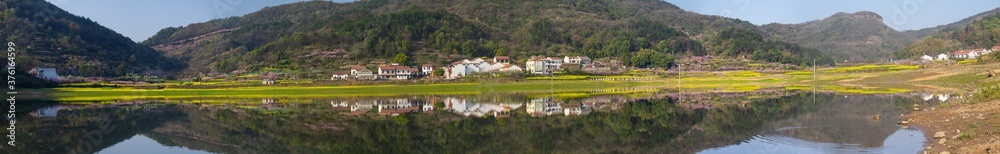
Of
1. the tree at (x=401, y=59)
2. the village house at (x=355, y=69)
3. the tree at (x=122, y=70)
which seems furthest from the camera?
the tree at (x=122, y=70)

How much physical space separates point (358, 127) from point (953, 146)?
15457 mm

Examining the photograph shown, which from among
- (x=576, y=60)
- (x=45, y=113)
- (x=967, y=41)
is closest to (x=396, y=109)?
(x=45, y=113)

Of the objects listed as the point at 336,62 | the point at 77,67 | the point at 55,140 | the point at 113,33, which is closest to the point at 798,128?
the point at 55,140

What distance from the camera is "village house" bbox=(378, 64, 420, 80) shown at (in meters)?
74.9

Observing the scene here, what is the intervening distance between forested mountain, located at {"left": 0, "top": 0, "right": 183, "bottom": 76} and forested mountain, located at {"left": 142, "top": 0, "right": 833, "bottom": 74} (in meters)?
10.1

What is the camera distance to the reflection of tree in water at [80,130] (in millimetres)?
17266

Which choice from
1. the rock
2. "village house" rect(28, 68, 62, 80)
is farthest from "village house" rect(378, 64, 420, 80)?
the rock

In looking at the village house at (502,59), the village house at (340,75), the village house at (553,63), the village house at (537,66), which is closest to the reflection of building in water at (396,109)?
the village house at (340,75)

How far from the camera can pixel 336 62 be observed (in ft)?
274

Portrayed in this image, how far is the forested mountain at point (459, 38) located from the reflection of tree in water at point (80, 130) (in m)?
52.5

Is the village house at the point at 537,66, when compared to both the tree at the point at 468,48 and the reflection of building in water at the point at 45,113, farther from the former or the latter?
the reflection of building in water at the point at 45,113

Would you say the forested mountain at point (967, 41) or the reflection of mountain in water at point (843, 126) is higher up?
the forested mountain at point (967, 41)

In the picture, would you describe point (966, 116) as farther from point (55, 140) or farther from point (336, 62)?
point (336, 62)

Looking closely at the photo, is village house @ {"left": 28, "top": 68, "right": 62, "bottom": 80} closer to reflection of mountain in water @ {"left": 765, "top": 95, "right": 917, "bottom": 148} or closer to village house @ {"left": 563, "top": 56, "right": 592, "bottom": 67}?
village house @ {"left": 563, "top": 56, "right": 592, "bottom": 67}
